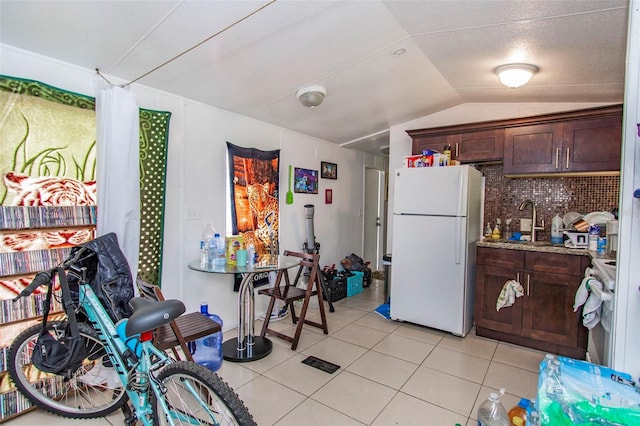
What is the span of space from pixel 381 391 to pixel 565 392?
117 centimetres

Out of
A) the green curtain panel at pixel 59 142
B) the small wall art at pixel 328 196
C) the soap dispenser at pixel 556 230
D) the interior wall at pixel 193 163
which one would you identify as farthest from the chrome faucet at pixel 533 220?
the green curtain panel at pixel 59 142

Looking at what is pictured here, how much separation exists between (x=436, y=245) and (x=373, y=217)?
8.56 ft

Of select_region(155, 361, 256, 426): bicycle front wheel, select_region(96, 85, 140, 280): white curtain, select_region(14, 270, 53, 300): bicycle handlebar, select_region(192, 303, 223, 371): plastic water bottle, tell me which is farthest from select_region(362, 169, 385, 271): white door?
select_region(14, 270, 53, 300): bicycle handlebar

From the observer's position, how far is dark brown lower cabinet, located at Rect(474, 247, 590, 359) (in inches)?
105

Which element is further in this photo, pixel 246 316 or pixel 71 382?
pixel 246 316

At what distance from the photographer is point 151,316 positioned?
1260 millimetres

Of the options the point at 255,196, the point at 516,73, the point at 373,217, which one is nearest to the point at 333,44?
the point at 516,73

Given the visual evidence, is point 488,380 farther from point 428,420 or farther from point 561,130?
point 561,130

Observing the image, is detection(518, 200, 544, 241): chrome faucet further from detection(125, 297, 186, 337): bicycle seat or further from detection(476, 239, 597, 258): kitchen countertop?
detection(125, 297, 186, 337): bicycle seat

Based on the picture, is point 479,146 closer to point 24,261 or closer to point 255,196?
point 255,196

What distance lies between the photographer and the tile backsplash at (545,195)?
3.00 metres

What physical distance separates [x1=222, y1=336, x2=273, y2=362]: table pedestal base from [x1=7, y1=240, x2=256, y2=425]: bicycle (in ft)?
2.46

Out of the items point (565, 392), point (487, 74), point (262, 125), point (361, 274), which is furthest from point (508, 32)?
point (361, 274)

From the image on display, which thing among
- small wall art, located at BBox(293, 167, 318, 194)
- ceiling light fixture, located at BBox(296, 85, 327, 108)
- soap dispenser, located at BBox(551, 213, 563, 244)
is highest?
ceiling light fixture, located at BBox(296, 85, 327, 108)
